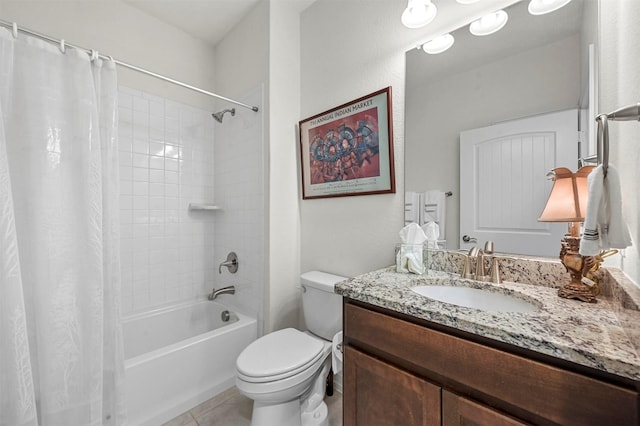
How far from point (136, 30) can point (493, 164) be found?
99.8 inches

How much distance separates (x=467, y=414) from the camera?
0.66 metres

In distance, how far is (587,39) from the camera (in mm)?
909

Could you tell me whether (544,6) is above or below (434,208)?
above

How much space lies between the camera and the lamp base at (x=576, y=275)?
797 mm

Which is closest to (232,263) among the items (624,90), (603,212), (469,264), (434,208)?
(434,208)

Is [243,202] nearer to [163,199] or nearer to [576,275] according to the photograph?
[163,199]

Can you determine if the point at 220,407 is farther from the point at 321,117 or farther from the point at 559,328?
Result: the point at 321,117

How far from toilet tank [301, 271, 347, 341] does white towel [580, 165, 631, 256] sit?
1.10 m

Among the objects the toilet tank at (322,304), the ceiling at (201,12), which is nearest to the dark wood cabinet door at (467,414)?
the toilet tank at (322,304)

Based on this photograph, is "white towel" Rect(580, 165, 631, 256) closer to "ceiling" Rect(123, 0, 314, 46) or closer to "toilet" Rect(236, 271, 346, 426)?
"toilet" Rect(236, 271, 346, 426)

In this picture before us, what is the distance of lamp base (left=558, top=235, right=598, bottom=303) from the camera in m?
0.80

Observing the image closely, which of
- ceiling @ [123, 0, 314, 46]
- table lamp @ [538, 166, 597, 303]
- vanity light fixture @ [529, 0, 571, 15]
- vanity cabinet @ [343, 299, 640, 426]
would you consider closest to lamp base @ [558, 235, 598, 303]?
table lamp @ [538, 166, 597, 303]

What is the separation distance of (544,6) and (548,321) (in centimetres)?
114

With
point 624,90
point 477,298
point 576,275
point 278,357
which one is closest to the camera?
point 624,90
